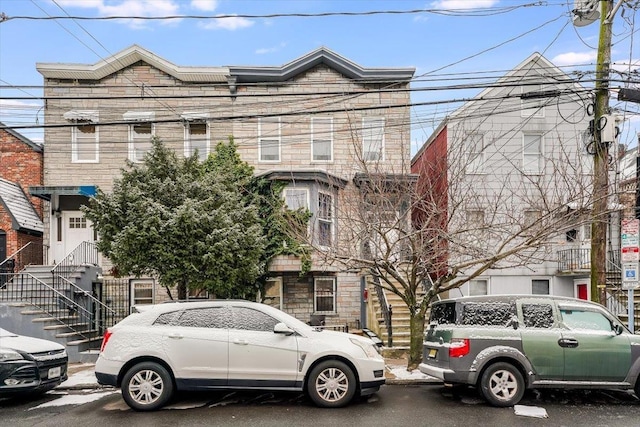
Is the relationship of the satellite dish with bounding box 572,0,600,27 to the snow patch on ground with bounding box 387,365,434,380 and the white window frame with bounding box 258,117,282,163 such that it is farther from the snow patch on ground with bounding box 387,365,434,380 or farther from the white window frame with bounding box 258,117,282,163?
the white window frame with bounding box 258,117,282,163

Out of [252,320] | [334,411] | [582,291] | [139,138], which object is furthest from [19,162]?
[582,291]

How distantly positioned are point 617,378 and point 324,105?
11.9 m

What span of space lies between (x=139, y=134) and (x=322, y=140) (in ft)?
20.7

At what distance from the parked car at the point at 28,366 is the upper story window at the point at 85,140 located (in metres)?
9.93

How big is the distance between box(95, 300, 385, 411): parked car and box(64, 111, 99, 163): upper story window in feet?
37.3

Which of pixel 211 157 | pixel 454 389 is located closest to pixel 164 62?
pixel 211 157

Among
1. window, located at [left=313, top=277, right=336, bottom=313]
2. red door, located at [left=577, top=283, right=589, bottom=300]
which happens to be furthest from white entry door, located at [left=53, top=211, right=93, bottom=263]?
red door, located at [left=577, top=283, right=589, bottom=300]

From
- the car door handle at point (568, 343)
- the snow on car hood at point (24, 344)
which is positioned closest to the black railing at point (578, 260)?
the car door handle at point (568, 343)

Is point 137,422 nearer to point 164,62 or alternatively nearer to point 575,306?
point 575,306

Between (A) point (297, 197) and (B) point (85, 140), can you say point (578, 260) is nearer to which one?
(A) point (297, 197)

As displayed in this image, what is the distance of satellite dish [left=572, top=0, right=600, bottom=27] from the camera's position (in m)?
10.9

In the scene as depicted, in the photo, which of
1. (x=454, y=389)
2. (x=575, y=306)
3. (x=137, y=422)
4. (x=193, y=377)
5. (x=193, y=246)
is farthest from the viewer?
(x=193, y=246)

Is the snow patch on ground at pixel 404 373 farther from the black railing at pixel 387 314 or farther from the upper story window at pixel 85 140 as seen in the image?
the upper story window at pixel 85 140

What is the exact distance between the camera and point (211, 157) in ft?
55.9
